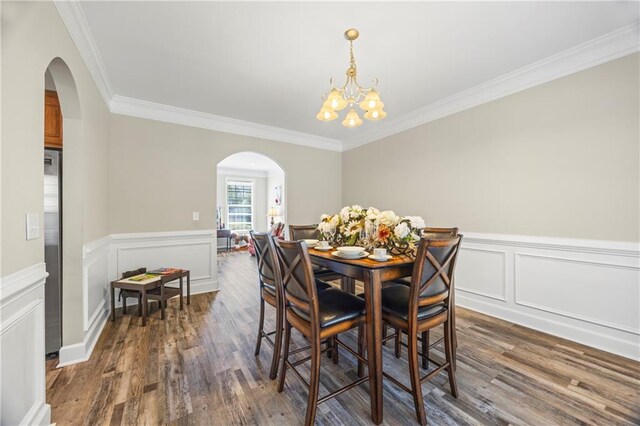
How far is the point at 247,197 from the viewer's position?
364 inches

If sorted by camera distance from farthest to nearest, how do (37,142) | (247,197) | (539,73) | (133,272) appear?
(247,197) < (133,272) < (539,73) < (37,142)

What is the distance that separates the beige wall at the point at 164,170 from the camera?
3.30 metres

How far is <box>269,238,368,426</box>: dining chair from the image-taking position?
1.44 metres

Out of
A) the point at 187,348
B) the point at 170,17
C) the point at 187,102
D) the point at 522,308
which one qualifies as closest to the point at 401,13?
the point at 170,17

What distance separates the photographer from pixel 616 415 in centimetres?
153

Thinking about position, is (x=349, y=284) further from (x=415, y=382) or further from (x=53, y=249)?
(x=53, y=249)

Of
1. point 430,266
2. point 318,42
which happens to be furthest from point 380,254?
point 318,42

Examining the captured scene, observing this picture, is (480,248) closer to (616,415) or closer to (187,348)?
(616,415)

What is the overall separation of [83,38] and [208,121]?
5.98ft

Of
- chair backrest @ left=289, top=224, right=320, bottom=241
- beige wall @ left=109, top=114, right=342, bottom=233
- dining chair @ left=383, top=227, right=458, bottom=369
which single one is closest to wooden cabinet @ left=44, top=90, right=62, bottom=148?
beige wall @ left=109, top=114, right=342, bottom=233

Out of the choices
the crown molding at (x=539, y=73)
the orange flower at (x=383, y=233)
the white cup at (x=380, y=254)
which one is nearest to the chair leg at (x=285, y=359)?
the white cup at (x=380, y=254)

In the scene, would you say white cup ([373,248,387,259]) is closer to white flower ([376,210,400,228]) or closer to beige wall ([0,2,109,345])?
white flower ([376,210,400,228])

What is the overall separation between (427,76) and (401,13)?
106cm

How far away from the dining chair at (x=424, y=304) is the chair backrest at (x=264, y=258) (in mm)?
882
